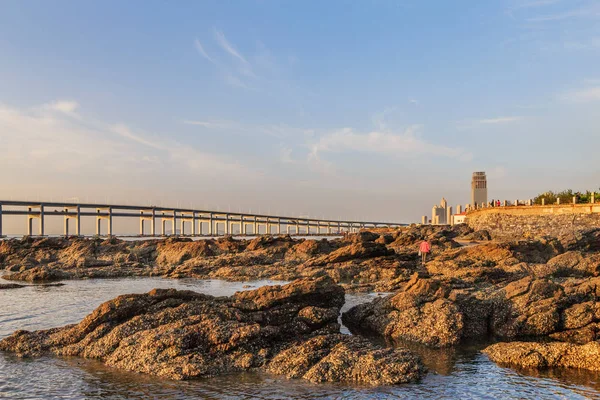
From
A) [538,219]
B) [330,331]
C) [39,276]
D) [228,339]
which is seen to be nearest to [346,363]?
[330,331]

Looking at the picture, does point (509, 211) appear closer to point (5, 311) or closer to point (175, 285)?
point (175, 285)

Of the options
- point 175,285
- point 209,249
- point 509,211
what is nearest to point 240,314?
point 175,285

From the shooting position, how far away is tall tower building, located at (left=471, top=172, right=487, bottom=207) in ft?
381

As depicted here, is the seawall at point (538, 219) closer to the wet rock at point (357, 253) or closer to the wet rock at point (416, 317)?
the wet rock at point (357, 253)

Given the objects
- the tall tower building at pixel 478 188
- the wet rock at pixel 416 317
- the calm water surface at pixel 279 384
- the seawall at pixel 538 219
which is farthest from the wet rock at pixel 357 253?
the tall tower building at pixel 478 188

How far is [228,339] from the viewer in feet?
32.7

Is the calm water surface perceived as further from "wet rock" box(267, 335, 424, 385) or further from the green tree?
the green tree

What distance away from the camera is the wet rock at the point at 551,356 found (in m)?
9.52

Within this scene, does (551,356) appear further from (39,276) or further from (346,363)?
Answer: (39,276)

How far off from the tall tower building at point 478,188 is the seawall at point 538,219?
4724 centimetres

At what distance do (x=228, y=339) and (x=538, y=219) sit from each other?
2274 inches

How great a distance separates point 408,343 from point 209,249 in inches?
1245

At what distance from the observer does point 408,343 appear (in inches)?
455

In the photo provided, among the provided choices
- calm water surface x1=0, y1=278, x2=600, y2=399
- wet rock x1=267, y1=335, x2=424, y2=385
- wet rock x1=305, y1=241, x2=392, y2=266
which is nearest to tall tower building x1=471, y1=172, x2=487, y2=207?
wet rock x1=305, y1=241, x2=392, y2=266
